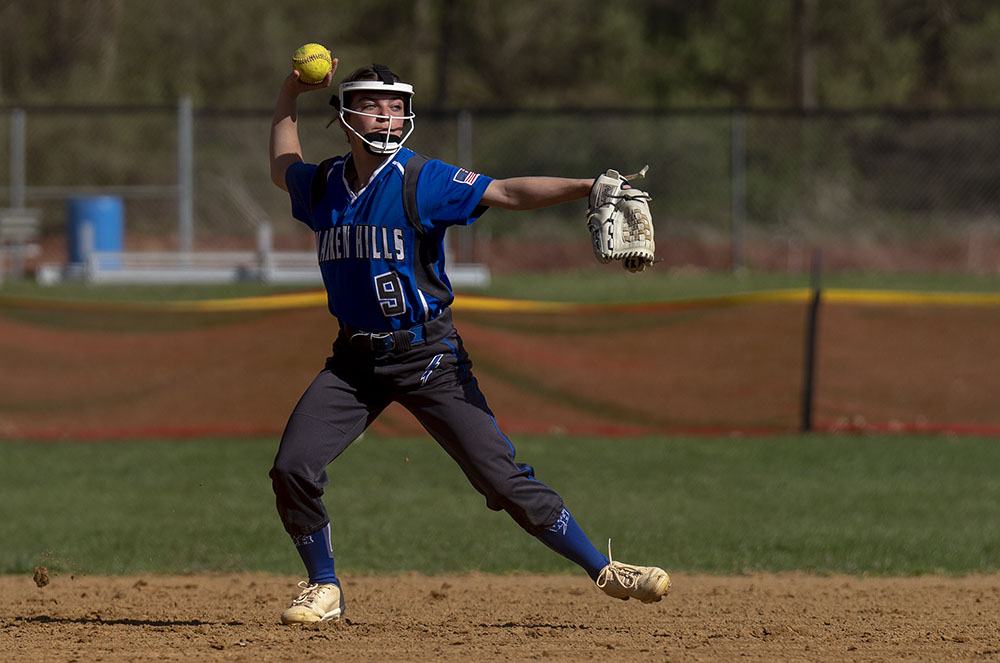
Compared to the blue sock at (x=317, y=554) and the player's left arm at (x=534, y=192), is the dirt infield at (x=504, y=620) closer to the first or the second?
the blue sock at (x=317, y=554)

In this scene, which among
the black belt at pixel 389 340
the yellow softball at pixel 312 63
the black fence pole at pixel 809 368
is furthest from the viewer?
the black fence pole at pixel 809 368

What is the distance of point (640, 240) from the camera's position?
4734 mm

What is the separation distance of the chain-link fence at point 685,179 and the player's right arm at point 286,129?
571 inches

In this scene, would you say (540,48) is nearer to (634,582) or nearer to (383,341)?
(383,341)

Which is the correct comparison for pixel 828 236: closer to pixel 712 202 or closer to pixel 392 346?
pixel 712 202

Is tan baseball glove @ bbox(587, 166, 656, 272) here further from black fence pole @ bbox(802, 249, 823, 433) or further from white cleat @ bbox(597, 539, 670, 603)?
black fence pole @ bbox(802, 249, 823, 433)

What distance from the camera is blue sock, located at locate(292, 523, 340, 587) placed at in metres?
5.32

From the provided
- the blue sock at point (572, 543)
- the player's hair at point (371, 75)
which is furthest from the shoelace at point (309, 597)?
the player's hair at point (371, 75)

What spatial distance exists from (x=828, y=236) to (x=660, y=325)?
1348 centimetres

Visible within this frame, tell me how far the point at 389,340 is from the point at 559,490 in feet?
13.5

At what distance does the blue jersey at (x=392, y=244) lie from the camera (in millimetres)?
4977

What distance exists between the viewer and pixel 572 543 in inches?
205

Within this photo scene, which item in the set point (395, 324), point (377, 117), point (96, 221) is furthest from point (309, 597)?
point (96, 221)

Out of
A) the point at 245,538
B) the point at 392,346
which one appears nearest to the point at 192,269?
the point at 245,538
